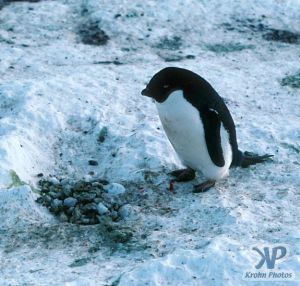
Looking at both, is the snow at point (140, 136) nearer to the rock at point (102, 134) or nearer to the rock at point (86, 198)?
the rock at point (102, 134)

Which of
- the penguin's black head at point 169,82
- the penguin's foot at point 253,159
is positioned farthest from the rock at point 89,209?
the penguin's foot at point 253,159

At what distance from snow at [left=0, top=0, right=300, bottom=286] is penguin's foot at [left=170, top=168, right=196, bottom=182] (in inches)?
2.1

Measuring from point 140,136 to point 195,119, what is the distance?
993 mm

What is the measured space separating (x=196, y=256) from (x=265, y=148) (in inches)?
77.1

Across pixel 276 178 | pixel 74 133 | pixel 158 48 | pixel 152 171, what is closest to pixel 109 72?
pixel 158 48

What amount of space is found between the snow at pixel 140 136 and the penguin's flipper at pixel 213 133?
0.89 feet

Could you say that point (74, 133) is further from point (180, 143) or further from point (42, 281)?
point (42, 281)

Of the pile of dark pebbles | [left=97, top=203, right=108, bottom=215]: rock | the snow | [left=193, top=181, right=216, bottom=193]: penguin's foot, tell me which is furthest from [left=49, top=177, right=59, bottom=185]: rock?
[left=193, top=181, right=216, bottom=193]: penguin's foot

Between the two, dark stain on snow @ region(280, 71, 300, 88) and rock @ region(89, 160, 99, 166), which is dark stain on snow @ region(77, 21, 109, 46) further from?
rock @ region(89, 160, 99, 166)

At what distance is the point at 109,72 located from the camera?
6223mm

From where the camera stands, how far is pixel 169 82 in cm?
394

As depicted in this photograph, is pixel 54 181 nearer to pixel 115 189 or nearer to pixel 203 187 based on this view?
pixel 115 189

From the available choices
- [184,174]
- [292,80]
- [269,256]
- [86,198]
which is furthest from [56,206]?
[292,80]

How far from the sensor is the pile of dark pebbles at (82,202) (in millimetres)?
3893
